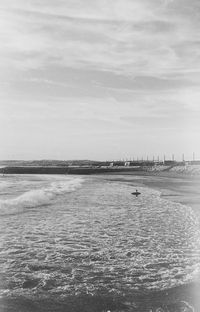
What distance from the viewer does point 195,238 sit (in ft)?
47.4

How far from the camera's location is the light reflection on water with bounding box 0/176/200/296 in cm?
917

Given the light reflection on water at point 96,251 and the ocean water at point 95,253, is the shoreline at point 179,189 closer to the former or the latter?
the ocean water at point 95,253

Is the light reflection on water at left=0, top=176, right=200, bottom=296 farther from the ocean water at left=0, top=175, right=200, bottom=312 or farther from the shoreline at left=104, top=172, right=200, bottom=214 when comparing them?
the shoreline at left=104, top=172, right=200, bottom=214

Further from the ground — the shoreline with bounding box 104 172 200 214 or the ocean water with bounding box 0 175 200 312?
Result: the ocean water with bounding box 0 175 200 312

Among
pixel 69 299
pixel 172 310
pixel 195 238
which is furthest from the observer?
pixel 195 238

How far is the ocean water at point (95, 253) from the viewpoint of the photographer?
8922 mm

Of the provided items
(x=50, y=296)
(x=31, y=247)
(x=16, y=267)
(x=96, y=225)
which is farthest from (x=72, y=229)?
(x=50, y=296)

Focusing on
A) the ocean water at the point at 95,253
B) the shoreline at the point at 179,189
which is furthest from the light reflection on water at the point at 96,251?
the shoreline at the point at 179,189

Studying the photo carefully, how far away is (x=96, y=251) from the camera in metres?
12.4

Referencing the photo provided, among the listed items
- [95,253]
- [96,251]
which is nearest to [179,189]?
[96,251]

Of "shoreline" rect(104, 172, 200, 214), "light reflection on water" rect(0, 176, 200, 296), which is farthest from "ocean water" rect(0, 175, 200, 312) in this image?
"shoreline" rect(104, 172, 200, 214)

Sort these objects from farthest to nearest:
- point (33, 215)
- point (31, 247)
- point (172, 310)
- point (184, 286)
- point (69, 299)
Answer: point (33, 215) → point (31, 247) → point (184, 286) → point (69, 299) → point (172, 310)

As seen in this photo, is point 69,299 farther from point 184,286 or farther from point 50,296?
point 184,286

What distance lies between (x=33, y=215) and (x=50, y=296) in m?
12.9
